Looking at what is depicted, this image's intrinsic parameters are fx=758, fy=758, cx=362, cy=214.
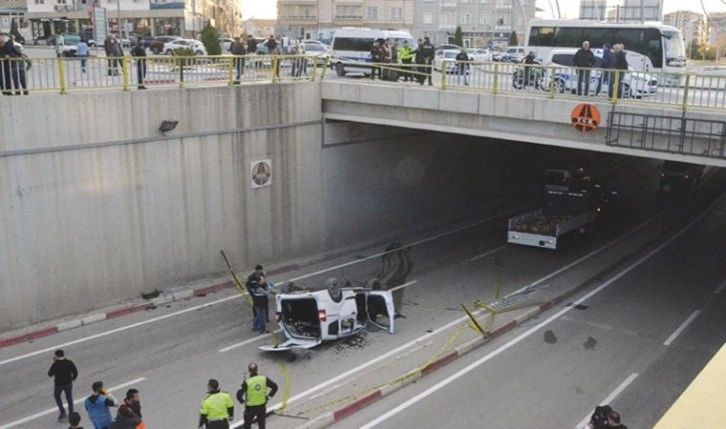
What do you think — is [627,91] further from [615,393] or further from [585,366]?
[615,393]

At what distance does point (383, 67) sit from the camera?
22.4 meters

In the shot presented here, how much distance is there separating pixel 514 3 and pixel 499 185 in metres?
65.3

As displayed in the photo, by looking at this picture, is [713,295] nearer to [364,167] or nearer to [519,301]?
[519,301]

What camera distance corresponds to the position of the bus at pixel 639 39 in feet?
97.1

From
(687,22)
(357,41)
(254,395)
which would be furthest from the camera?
(687,22)

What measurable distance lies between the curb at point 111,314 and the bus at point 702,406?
1378 centimetres

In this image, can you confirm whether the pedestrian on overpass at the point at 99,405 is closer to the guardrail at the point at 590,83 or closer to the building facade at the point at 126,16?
the guardrail at the point at 590,83

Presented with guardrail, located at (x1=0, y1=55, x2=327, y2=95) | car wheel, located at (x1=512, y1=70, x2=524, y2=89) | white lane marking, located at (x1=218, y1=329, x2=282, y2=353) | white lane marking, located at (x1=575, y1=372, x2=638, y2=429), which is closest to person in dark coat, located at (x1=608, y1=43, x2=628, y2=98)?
car wheel, located at (x1=512, y1=70, x2=524, y2=89)

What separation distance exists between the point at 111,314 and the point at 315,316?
5.12 meters

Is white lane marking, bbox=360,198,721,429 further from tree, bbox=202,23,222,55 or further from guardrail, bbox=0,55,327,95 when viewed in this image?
tree, bbox=202,23,222,55

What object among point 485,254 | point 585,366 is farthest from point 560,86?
point 585,366

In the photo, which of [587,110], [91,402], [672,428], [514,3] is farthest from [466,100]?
[514,3]

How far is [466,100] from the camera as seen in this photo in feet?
64.6

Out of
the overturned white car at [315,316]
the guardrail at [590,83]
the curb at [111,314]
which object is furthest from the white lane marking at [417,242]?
the guardrail at [590,83]
